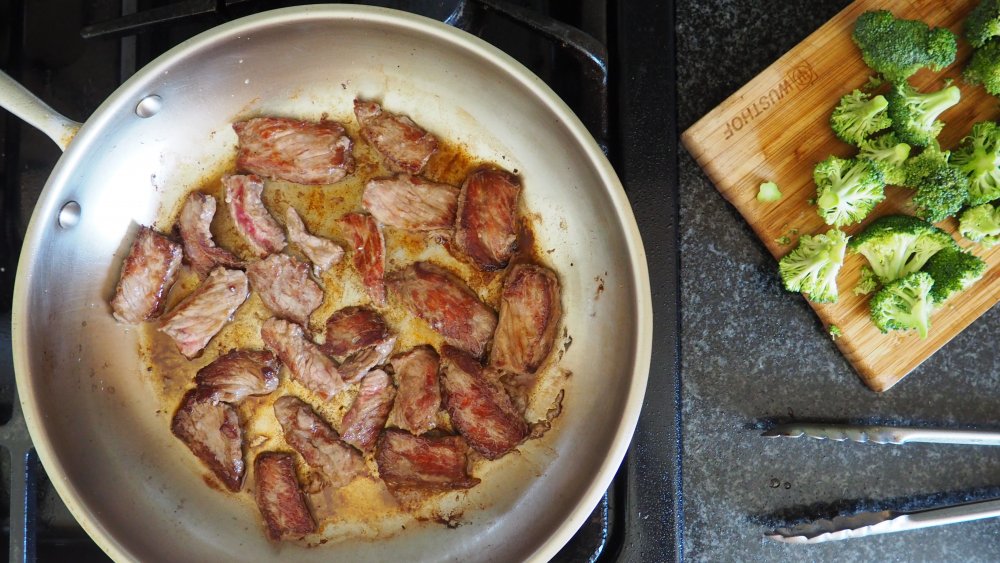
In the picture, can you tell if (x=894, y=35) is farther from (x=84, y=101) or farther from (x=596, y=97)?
(x=84, y=101)

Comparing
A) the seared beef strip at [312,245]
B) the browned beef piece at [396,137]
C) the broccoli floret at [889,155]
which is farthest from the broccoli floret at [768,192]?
the seared beef strip at [312,245]

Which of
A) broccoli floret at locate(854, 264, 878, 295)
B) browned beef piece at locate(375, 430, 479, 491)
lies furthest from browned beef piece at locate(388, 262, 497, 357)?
broccoli floret at locate(854, 264, 878, 295)

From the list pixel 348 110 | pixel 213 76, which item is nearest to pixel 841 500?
pixel 348 110

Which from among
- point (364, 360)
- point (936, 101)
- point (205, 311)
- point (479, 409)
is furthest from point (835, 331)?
point (205, 311)

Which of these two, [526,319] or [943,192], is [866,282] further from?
[526,319]

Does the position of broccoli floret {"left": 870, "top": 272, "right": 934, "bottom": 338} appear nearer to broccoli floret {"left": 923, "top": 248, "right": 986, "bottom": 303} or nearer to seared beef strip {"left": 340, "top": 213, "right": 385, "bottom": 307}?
broccoli floret {"left": 923, "top": 248, "right": 986, "bottom": 303}

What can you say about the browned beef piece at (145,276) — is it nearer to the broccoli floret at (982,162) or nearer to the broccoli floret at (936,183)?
the broccoli floret at (936,183)
